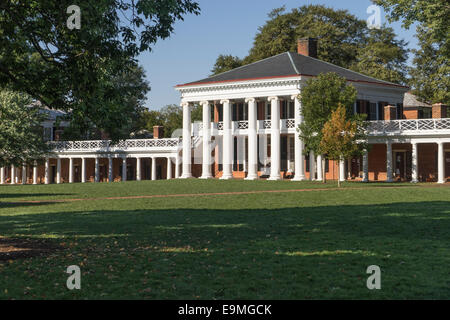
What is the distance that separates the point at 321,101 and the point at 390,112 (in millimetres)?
11404

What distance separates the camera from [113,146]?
217 ft

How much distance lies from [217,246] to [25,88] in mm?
5972

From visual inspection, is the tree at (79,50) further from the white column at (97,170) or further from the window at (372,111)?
the white column at (97,170)

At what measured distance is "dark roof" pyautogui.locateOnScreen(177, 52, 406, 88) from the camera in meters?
50.4

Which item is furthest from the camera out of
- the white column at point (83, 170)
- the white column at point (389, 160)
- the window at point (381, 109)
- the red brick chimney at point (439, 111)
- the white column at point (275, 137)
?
the white column at point (83, 170)

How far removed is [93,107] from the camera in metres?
13.8

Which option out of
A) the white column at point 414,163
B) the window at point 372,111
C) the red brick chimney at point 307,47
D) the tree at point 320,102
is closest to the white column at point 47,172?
the red brick chimney at point 307,47

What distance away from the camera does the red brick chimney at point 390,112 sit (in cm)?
5306

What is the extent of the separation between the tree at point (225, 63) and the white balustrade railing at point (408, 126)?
28.0 m

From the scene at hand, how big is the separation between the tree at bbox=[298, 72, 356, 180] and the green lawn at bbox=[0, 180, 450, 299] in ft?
60.9

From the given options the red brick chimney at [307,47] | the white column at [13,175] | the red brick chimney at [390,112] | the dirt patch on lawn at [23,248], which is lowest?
the dirt patch on lawn at [23,248]

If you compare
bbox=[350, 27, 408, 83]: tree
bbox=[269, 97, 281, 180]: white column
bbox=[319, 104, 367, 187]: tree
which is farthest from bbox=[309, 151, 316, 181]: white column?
bbox=[350, 27, 408, 83]: tree

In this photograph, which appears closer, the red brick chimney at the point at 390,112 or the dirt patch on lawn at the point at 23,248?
the dirt patch on lawn at the point at 23,248

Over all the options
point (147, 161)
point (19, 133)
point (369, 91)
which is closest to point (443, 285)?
point (369, 91)
